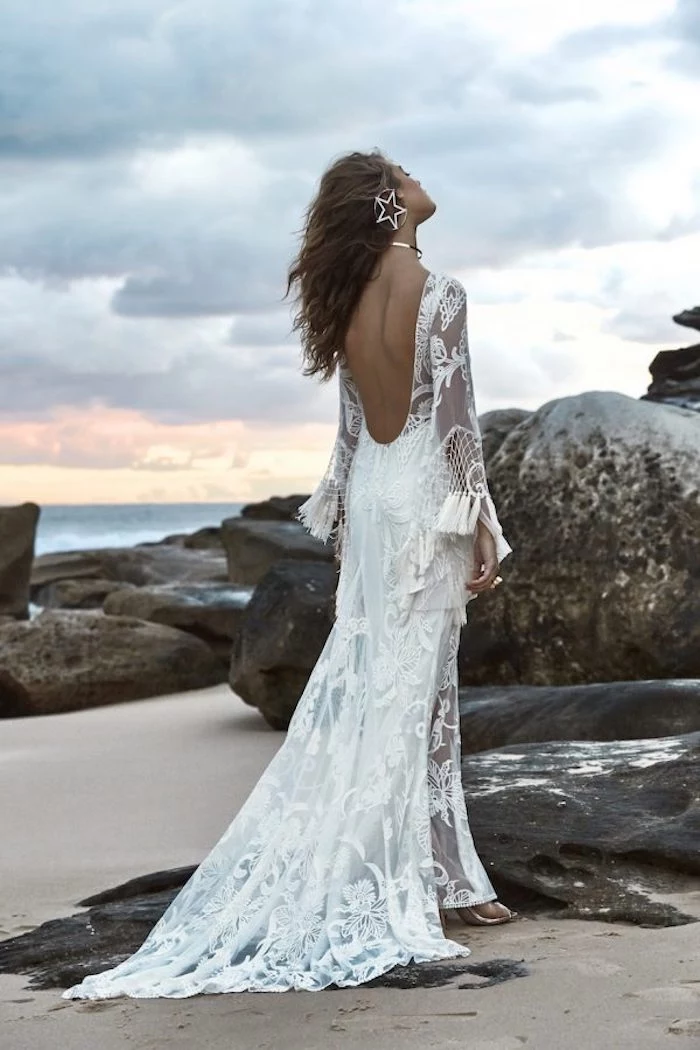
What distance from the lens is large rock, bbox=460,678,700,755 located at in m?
6.76

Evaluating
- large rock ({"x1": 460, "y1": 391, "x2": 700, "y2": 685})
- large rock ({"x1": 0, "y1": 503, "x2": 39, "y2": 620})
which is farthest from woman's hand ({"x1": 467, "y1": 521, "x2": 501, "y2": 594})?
large rock ({"x1": 0, "y1": 503, "x2": 39, "y2": 620})

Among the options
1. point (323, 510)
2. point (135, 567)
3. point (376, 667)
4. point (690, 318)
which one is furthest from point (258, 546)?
point (376, 667)

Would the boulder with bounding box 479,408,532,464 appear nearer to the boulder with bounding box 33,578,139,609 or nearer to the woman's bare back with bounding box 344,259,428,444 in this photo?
the woman's bare back with bounding box 344,259,428,444

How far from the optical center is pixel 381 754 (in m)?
4.94

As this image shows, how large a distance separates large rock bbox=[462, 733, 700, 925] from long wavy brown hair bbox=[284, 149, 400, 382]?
1.68 m

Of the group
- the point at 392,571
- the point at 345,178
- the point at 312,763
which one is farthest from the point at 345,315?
the point at 312,763

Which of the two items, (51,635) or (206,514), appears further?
(206,514)

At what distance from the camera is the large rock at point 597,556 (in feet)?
27.7

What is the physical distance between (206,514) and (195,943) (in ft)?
246

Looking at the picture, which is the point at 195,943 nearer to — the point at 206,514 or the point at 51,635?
the point at 51,635

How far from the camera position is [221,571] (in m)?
23.4

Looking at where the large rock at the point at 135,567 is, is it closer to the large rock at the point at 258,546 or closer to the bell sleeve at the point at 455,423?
the large rock at the point at 258,546

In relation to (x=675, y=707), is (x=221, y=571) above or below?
above

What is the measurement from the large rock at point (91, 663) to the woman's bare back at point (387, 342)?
6.22 meters
